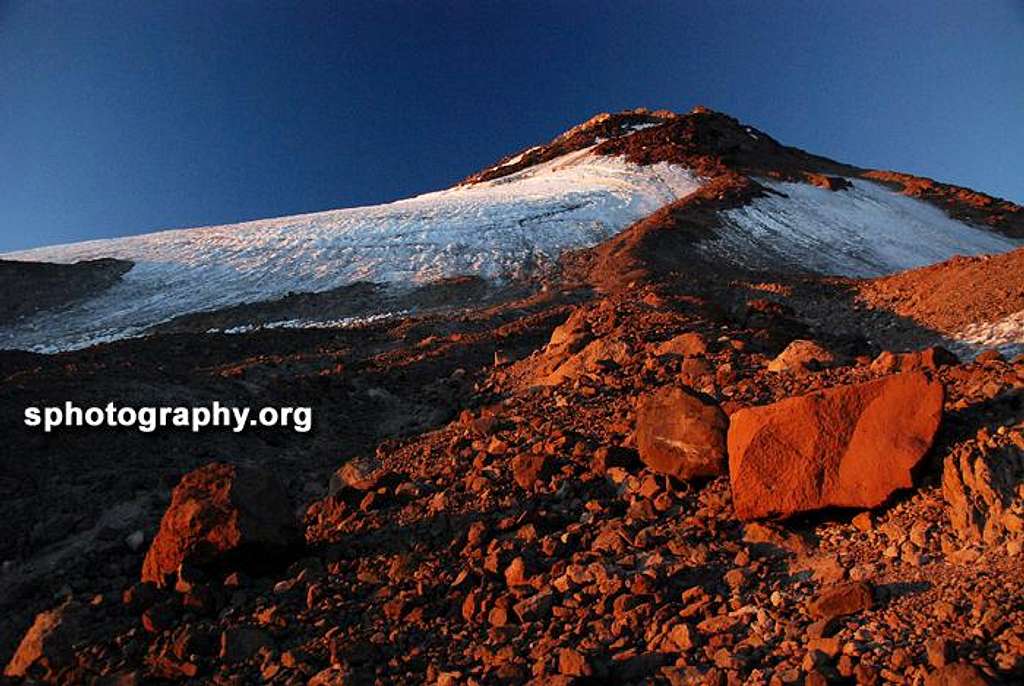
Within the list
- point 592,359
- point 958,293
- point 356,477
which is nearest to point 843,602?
point 356,477

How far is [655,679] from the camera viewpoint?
3559 millimetres

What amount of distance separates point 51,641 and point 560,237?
24.3 metres

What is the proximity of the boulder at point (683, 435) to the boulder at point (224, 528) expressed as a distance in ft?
8.83

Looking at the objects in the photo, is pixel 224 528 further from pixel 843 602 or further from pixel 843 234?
pixel 843 234

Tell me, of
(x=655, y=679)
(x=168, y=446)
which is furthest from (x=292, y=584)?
(x=168, y=446)

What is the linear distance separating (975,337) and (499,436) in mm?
7174

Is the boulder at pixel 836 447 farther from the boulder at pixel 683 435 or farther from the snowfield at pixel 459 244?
the snowfield at pixel 459 244

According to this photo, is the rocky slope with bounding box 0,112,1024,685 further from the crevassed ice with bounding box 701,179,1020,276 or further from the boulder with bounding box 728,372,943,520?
the crevassed ice with bounding box 701,179,1020,276

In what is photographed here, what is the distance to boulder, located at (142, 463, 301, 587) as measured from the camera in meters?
5.00

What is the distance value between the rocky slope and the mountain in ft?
40.0

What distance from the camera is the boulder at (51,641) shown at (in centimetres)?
446

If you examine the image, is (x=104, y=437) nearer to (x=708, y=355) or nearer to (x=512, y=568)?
(x=512, y=568)

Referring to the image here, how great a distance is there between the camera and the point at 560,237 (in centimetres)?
2767

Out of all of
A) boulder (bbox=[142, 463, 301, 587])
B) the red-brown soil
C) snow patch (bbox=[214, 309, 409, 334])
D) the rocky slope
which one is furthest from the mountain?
boulder (bbox=[142, 463, 301, 587])
